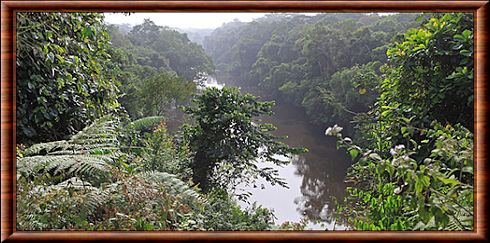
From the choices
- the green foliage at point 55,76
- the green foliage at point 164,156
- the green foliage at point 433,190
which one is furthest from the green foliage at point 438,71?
the green foliage at point 55,76

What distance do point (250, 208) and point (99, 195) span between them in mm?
1013

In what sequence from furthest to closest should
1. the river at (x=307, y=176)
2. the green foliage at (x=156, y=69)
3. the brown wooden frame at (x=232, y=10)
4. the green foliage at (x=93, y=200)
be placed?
the green foliage at (x=156, y=69) < the river at (x=307, y=176) < the green foliage at (x=93, y=200) < the brown wooden frame at (x=232, y=10)

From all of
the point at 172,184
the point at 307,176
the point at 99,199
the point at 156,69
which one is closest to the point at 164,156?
the point at 307,176

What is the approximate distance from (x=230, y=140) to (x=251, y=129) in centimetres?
23

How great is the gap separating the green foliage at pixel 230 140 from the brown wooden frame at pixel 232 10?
1969 millimetres

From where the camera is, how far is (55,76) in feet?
7.07

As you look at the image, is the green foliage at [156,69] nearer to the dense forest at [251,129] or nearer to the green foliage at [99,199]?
the dense forest at [251,129]

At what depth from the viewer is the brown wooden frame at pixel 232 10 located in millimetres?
1240

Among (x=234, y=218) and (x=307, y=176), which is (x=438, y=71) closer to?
(x=307, y=176)

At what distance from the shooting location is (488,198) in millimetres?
1266

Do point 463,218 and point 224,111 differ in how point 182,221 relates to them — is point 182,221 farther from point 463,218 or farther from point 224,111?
point 224,111

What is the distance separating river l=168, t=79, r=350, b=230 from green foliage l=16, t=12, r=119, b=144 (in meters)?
1.18

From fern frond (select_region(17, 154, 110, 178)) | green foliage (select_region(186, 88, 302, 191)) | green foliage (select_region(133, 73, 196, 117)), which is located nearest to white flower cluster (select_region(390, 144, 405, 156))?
fern frond (select_region(17, 154, 110, 178))

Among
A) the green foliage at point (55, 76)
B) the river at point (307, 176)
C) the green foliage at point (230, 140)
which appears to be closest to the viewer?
the green foliage at point (55, 76)
